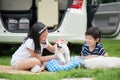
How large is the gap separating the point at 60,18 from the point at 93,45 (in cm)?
242

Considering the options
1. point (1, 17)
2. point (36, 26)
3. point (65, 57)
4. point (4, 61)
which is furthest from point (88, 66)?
point (1, 17)

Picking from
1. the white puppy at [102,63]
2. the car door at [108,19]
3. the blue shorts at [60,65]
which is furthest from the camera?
the car door at [108,19]

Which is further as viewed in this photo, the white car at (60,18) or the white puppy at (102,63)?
the white car at (60,18)

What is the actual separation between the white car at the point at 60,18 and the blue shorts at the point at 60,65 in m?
1.75

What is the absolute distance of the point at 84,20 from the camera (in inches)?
356

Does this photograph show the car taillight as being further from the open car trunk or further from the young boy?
the young boy

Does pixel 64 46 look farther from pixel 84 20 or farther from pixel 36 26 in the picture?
pixel 84 20

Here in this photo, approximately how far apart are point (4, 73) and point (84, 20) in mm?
3059

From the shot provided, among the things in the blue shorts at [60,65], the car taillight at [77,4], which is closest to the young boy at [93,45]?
the blue shorts at [60,65]

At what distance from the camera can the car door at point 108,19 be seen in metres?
8.94

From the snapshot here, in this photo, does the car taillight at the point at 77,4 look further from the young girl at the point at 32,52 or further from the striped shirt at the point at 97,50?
the young girl at the point at 32,52

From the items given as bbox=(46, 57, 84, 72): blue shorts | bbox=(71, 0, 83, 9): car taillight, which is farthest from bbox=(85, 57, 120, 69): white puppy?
bbox=(71, 0, 83, 9): car taillight

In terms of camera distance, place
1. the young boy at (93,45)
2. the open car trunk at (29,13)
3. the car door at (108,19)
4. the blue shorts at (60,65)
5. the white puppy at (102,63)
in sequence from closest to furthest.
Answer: the white puppy at (102,63) → the blue shorts at (60,65) → the young boy at (93,45) → the car door at (108,19) → the open car trunk at (29,13)

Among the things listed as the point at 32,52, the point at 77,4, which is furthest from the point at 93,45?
the point at 77,4
